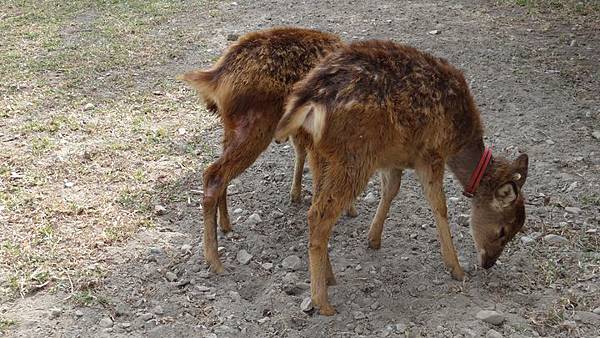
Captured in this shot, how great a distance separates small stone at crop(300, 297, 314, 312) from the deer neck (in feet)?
4.21

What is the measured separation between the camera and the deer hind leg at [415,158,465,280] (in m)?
4.35

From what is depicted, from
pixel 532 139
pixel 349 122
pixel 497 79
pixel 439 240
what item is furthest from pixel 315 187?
pixel 497 79

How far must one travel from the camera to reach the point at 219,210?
16.3 feet

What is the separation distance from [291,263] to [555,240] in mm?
1760

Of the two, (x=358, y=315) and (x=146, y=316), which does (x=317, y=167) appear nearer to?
(x=358, y=315)

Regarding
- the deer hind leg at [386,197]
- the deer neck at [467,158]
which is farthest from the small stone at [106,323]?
the deer neck at [467,158]

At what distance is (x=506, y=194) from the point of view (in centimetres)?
437

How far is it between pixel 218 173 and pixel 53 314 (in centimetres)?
127

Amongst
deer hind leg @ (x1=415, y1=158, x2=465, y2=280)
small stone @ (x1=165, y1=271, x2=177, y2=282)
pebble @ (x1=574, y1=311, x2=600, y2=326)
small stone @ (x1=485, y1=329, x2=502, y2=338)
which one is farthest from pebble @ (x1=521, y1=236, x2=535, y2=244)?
small stone @ (x1=165, y1=271, x2=177, y2=282)

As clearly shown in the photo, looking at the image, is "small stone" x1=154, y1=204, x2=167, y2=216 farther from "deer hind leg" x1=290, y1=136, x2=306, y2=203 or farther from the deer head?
the deer head

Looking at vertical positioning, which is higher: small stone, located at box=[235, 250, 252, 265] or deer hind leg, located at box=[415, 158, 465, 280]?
deer hind leg, located at box=[415, 158, 465, 280]

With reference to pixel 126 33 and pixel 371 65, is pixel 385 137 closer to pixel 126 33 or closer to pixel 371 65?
pixel 371 65

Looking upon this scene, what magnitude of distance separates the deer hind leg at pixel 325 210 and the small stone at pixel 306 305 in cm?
4

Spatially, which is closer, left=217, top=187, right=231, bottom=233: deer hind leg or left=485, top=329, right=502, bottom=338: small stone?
left=485, top=329, right=502, bottom=338: small stone
